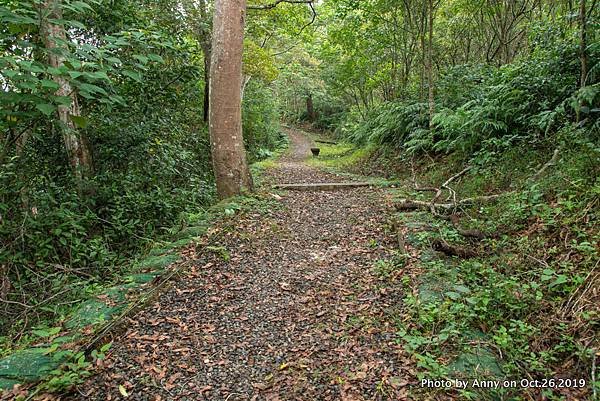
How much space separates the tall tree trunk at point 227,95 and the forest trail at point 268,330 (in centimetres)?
139

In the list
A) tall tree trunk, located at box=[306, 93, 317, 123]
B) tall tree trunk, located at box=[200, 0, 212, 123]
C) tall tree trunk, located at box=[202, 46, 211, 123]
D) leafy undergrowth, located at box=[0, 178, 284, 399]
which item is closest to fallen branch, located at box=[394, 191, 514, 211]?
leafy undergrowth, located at box=[0, 178, 284, 399]

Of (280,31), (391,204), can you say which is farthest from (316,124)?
(391,204)

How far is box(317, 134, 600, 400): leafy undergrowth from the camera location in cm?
221

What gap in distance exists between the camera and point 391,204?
5.85m

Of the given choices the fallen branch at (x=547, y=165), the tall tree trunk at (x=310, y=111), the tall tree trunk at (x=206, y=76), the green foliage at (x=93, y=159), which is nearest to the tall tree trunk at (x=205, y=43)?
the tall tree trunk at (x=206, y=76)

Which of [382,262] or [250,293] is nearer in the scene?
[250,293]

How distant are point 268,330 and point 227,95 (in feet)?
12.8

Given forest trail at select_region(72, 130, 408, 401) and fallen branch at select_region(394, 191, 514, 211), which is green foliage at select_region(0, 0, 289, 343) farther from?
fallen branch at select_region(394, 191, 514, 211)

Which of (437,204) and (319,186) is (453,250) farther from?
(319,186)

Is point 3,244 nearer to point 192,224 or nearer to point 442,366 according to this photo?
point 192,224

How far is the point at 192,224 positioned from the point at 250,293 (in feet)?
6.00

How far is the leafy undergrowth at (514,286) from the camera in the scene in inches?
86.8

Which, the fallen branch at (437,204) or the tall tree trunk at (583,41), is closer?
the fallen branch at (437,204)

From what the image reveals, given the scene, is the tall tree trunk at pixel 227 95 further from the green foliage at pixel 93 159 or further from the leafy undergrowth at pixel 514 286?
the leafy undergrowth at pixel 514 286
